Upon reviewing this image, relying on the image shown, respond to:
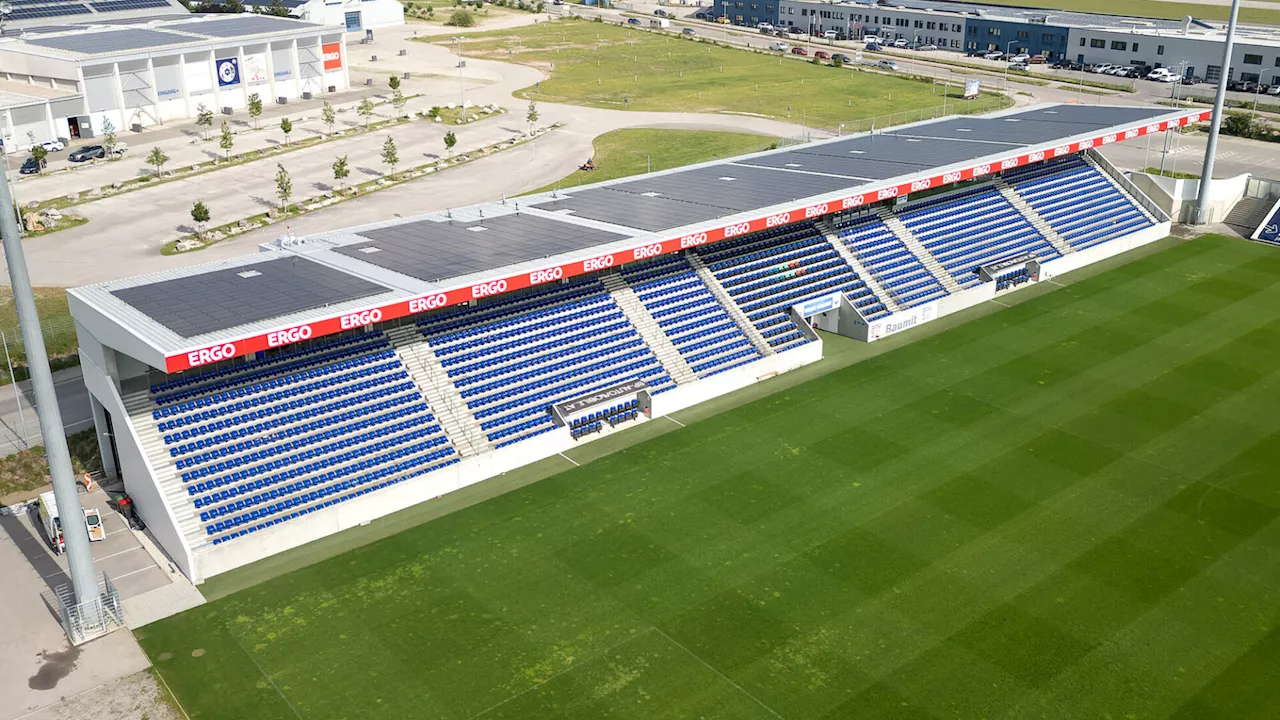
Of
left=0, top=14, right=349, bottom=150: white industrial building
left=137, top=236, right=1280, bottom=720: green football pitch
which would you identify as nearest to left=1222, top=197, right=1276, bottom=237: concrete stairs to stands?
left=137, top=236, right=1280, bottom=720: green football pitch

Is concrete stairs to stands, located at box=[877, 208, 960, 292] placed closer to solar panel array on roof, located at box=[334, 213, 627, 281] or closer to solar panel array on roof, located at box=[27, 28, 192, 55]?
solar panel array on roof, located at box=[334, 213, 627, 281]

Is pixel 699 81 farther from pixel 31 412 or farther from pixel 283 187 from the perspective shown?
pixel 31 412

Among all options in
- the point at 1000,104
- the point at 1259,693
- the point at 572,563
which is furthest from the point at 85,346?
the point at 1000,104

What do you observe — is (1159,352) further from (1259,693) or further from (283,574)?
(283,574)

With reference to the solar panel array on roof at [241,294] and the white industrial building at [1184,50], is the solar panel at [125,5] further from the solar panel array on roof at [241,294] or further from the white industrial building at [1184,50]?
the white industrial building at [1184,50]

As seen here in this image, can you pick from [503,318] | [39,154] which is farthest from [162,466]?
[39,154]

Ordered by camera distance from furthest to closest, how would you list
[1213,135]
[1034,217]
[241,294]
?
1. [1213,135]
2. [1034,217]
3. [241,294]
